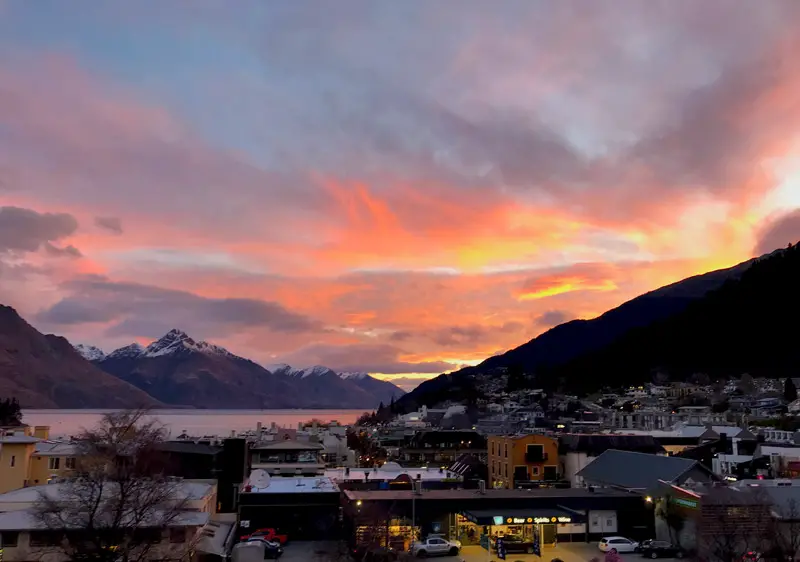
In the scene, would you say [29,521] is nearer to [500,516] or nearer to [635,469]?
[500,516]

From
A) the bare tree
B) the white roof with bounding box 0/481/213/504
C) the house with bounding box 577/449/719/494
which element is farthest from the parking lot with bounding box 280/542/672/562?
the bare tree

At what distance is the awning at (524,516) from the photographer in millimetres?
33906

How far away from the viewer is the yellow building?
142ft

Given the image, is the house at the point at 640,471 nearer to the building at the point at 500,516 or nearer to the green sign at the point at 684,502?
the green sign at the point at 684,502

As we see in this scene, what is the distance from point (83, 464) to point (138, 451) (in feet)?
20.4

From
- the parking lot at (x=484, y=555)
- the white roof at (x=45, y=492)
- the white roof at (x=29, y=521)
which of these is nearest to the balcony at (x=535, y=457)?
the parking lot at (x=484, y=555)

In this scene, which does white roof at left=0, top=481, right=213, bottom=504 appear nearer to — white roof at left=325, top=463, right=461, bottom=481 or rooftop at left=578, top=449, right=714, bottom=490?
white roof at left=325, top=463, right=461, bottom=481

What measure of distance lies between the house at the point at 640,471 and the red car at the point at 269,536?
19246 millimetres

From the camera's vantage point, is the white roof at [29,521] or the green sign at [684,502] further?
the green sign at [684,502]

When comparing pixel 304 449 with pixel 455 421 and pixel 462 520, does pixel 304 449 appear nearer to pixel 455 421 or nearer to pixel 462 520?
pixel 462 520

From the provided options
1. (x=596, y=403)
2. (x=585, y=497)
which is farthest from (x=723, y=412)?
(x=585, y=497)

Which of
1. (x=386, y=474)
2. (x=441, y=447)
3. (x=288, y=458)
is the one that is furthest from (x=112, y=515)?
(x=441, y=447)

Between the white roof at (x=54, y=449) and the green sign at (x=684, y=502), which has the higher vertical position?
the white roof at (x=54, y=449)

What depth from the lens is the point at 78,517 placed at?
22.5 meters
